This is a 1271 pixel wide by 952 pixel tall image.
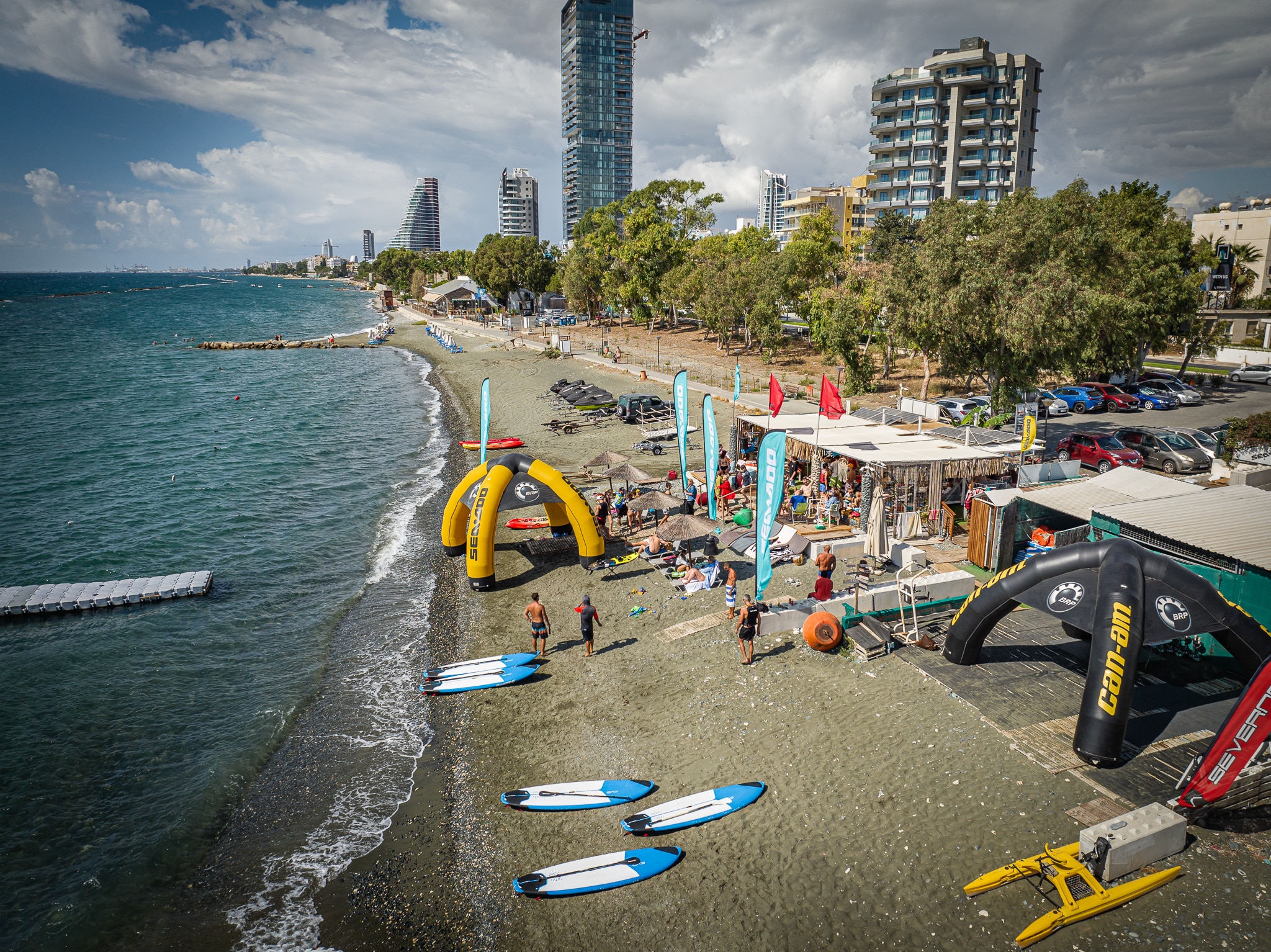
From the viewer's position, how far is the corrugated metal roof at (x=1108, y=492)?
52.6 ft

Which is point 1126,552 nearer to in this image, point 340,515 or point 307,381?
point 340,515

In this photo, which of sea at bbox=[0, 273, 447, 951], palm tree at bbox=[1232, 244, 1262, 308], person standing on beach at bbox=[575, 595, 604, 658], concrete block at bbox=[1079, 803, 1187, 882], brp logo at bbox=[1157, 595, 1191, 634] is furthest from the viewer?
palm tree at bbox=[1232, 244, 1262, 308]

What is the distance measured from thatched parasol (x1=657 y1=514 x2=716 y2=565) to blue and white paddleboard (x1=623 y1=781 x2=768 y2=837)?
7.77 meters

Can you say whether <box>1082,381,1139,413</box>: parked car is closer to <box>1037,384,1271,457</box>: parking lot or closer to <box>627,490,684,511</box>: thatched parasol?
<box>1037,384,1271,457</box>: parking lot

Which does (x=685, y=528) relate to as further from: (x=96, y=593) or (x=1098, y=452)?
(x=1098, y=452)

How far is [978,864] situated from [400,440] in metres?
36.5

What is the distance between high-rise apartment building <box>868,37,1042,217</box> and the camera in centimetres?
8469

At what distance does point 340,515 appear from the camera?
2714cm

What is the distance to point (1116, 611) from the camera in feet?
33.8

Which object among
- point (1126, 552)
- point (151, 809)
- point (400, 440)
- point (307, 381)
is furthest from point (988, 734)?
point (307, 381)

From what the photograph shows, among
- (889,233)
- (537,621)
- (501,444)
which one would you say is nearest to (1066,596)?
(537,621)

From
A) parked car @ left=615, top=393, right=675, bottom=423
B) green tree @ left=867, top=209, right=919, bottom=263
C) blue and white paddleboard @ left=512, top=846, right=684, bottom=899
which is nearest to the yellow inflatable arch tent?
blue and white paddleboard @ left=512, top=846, right=684, bottom=899

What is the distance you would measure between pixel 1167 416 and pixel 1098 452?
550 inches

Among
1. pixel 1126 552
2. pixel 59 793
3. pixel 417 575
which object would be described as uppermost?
pixel 1126 552
